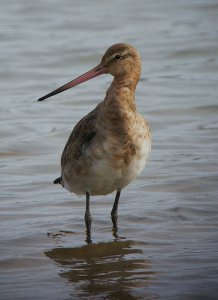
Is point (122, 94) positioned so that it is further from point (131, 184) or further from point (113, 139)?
point (131, 184)

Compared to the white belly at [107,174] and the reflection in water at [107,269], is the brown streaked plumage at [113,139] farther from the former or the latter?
the reflection in water at [107,269]

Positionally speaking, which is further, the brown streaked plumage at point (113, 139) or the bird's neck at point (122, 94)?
the bird's neck at point (122, 94)

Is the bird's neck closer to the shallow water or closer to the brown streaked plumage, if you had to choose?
the brown streaked plumage

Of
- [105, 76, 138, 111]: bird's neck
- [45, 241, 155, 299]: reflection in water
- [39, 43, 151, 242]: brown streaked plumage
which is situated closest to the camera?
[45, 241, 155, 299]: reflection in water

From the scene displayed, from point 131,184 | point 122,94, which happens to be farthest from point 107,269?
point 131,184

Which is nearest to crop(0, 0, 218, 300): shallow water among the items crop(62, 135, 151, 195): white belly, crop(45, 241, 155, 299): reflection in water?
crop(45, 241, 155, 299): reflection in water

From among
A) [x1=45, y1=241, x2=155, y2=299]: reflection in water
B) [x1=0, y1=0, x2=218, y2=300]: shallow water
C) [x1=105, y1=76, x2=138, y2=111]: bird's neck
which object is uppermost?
[x1=105, y1=76, x2=138, y2=111]: bird's neck

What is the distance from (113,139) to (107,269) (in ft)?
3.66

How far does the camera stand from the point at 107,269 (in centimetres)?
643

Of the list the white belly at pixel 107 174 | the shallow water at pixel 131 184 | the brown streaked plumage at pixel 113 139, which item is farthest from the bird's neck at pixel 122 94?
the shallow water at pixel 131 184

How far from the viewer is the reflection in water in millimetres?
5969

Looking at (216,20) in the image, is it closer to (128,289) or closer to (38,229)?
(38,229)

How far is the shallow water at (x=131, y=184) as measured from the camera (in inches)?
248

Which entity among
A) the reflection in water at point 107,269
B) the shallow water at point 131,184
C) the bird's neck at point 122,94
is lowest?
the reflection in water at point 107,269
